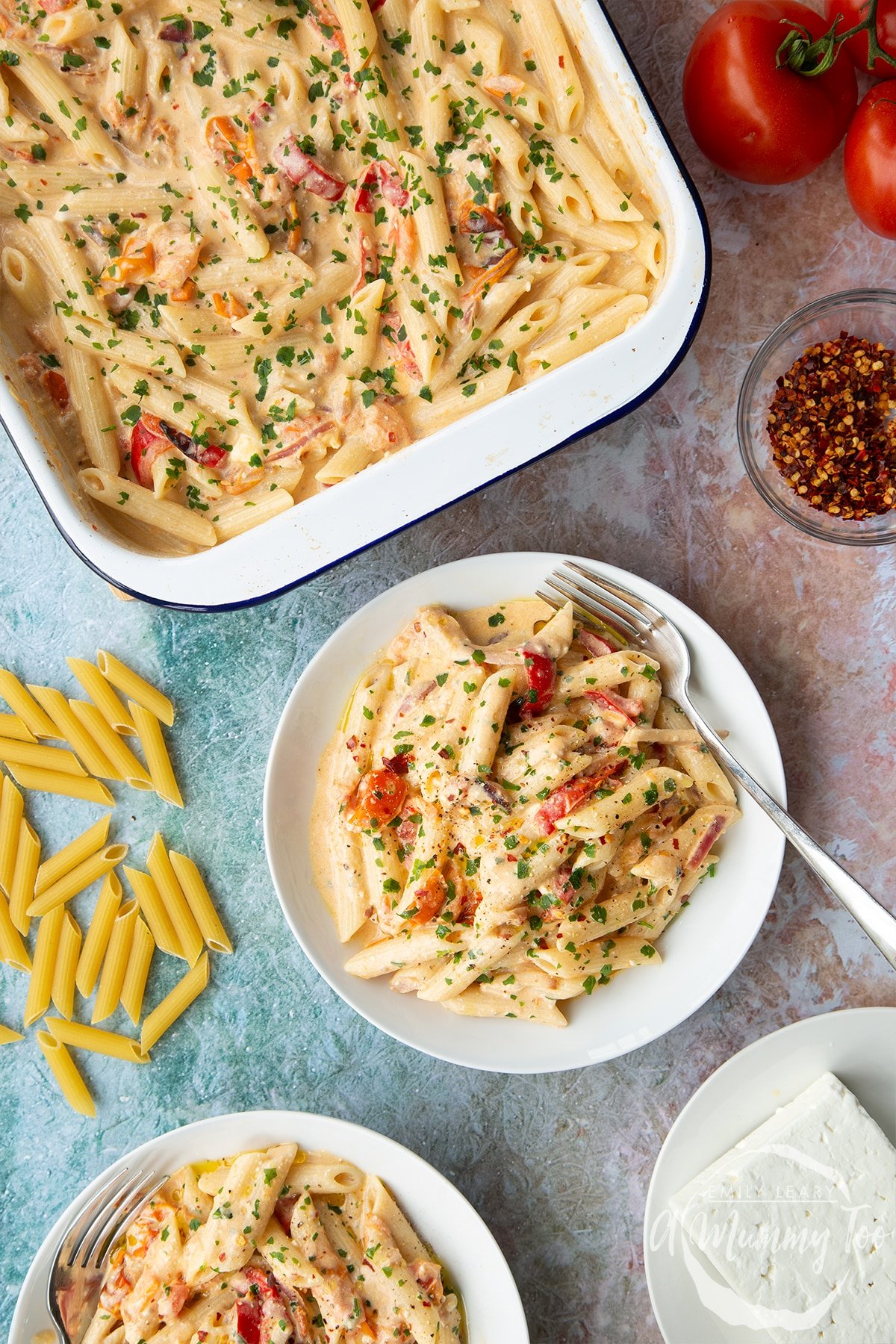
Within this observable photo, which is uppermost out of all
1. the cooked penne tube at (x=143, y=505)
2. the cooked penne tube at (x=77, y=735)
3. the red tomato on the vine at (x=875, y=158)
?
the cooked penne tube at (x=143, y=505)

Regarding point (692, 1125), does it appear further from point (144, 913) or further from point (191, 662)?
point (191, 662)

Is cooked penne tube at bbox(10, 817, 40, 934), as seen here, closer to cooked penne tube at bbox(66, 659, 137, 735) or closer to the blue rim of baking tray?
cooked penne tube at bbox(66, 659, 137, 735)

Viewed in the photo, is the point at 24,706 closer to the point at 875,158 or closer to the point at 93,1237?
the point at 93,1237

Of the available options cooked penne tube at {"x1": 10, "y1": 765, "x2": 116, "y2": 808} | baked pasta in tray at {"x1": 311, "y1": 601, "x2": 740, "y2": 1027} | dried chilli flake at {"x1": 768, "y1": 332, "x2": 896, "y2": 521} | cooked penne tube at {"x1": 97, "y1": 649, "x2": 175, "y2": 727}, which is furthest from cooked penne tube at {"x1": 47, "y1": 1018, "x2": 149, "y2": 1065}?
dried chilli flake at {"x1": 768, "y1": 332, "x2": 896, "y2": 521}

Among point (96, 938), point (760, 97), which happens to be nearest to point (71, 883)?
point (96, 938)

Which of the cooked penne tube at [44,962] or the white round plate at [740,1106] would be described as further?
the cooked penne tube at [44,962]

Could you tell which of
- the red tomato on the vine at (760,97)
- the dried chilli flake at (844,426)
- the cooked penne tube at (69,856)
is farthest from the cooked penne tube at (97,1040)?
the red tomato on the vine at (760,97)

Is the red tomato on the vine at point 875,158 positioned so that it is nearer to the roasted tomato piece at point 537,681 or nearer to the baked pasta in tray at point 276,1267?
the roasted tomato piece at point 537,681
